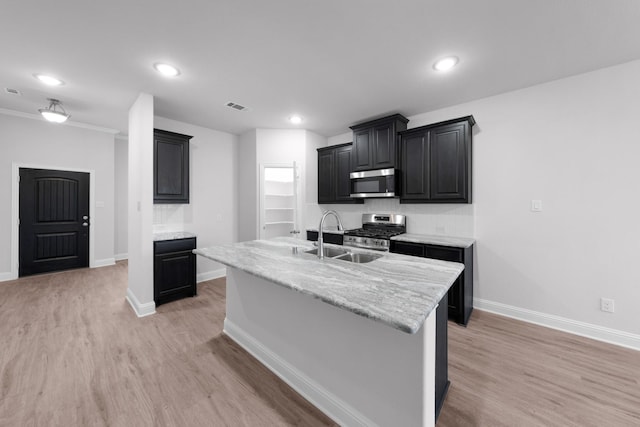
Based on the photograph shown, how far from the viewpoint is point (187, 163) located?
3.79 meters

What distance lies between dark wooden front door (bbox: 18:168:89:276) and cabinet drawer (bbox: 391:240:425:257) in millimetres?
5840

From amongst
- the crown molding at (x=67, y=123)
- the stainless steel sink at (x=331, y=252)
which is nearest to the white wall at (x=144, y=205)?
the stainless steel sink at (x=331, y=252)

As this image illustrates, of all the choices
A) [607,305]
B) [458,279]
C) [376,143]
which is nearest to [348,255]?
[458,279]

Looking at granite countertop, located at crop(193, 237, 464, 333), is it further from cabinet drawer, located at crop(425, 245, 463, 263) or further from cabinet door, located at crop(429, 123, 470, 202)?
cabinet door, located at crop(429, 123, 470, 202)

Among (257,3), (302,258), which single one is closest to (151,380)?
(302,258)

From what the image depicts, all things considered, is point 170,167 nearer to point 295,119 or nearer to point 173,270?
point 173,270

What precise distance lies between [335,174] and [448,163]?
1858 mm

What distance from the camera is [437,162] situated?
3225mm

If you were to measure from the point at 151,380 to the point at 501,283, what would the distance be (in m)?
3.71

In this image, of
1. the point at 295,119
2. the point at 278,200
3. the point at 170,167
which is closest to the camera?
the point at 170,167

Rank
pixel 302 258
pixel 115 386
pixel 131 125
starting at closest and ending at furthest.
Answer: pixel 115 386, pixel 302 258, pixel 131 125

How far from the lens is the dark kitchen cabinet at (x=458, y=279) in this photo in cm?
273

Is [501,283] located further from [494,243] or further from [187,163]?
[187,163]

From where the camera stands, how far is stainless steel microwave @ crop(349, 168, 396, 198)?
11.6 ft
